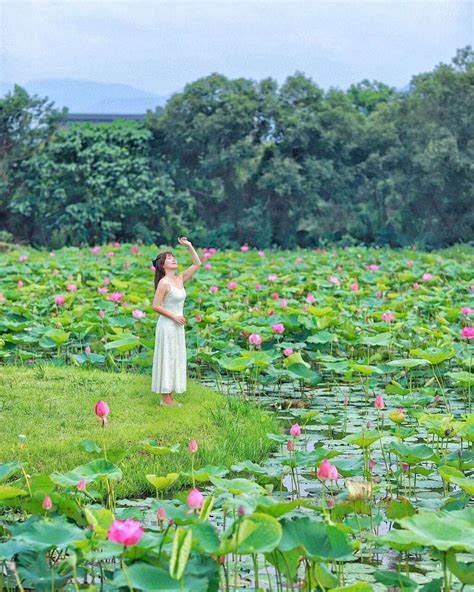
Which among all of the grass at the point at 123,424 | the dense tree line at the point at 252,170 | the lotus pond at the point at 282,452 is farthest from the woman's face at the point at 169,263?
the dense tree line at the point at 252,170

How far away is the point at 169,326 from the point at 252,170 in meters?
16.2

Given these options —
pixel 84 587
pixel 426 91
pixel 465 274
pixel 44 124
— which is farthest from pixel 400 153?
pixel 84 587

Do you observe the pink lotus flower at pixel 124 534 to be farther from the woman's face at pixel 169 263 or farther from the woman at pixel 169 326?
the woman's face at pixel 169 263

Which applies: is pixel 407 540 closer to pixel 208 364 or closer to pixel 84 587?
pixel 84 587

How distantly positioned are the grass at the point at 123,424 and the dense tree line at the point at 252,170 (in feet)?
49.7

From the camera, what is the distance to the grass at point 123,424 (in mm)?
4887

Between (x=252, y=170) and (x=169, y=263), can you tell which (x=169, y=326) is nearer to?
(x=169, y=263)

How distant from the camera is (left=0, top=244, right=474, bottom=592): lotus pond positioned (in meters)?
2.79

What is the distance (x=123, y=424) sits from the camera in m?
5.52

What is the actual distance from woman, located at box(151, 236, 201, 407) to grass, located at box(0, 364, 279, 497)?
7.2 inches

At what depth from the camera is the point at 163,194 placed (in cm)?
2197

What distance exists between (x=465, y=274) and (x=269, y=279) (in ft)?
9.45

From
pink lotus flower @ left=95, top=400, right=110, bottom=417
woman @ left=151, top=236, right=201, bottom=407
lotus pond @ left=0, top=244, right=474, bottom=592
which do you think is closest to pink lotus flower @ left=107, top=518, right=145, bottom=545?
lotus pond @ left=0, top=244, right=474, bottom=592

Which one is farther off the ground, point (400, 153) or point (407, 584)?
point (400, 153)
